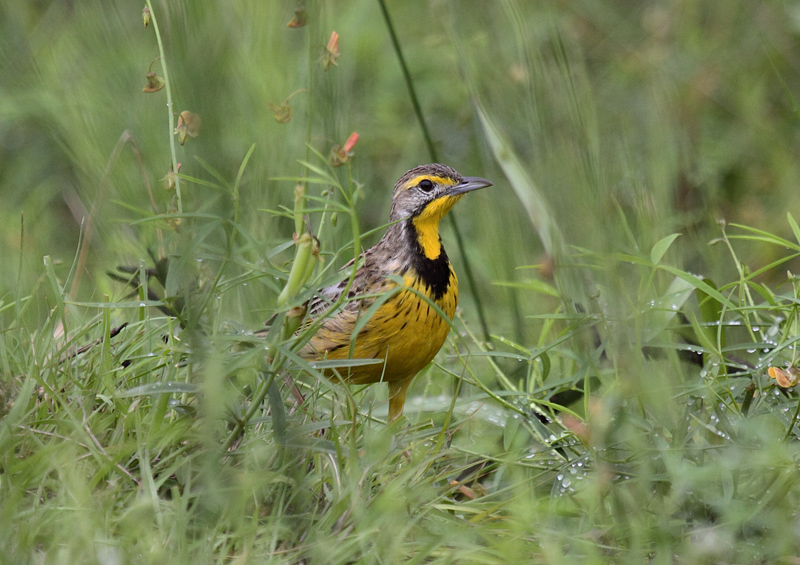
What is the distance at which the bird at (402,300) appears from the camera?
3850 millimetres

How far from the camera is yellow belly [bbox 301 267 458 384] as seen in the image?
3.84 meters

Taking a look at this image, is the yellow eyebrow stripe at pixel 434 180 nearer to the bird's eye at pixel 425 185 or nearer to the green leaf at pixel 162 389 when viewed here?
the bird's eye at pixel 425 185

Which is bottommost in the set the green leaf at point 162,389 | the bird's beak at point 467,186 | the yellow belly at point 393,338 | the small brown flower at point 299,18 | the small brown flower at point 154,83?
the yellow belly at point 393,338

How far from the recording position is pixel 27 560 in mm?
2377

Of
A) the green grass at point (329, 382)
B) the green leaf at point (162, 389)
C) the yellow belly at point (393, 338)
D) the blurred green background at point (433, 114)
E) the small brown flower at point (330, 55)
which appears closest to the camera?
the blurred green background at point (433, 114)

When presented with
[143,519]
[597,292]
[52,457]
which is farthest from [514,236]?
[52,457]

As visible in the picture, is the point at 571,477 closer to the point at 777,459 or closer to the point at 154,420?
the point at 777,459

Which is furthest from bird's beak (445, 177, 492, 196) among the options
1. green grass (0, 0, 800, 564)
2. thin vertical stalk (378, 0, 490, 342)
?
green grass (0, 0, 800, 564)

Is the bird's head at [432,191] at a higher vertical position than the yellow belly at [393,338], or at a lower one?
higher

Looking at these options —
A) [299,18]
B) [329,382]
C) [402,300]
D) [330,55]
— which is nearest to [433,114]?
[402,300]

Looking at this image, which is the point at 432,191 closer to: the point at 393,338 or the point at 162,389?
the point at 393,338

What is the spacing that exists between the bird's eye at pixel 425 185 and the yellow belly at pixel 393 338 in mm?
741

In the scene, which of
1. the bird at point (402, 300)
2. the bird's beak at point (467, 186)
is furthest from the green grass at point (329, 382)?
the bird's beak at point (467, 186)

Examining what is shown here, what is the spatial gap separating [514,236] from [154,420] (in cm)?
125
